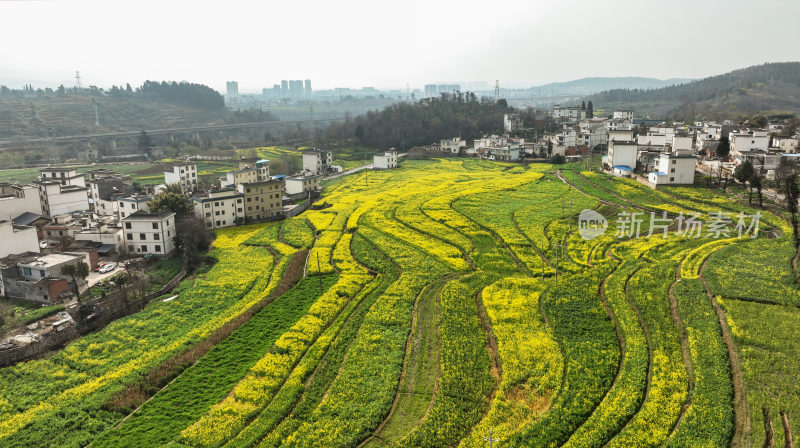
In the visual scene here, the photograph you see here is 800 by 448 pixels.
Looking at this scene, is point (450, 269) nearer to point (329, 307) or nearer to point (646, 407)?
point (329, 307)

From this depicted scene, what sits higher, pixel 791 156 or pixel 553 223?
pixel 791 156

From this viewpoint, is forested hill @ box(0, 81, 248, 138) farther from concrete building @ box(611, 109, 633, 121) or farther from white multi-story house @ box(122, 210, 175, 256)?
concrete building @ box(611, 109, 633, 121)

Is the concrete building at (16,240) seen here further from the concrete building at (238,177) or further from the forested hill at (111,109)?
the forested hill at (111,109)

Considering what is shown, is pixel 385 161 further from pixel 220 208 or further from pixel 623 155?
pixel 220 208

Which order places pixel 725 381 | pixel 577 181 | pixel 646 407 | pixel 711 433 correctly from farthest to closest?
pixel 577 181 < pixel 725 381 < pixel 646 407 < pixel 711 433

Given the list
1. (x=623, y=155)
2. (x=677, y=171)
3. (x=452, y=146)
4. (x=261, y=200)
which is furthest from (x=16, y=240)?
(x=452, y=146)

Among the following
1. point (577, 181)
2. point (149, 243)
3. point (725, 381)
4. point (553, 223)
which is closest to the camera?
point (725, 381)

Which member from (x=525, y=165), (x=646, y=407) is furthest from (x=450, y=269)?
(x=525, y=165)
